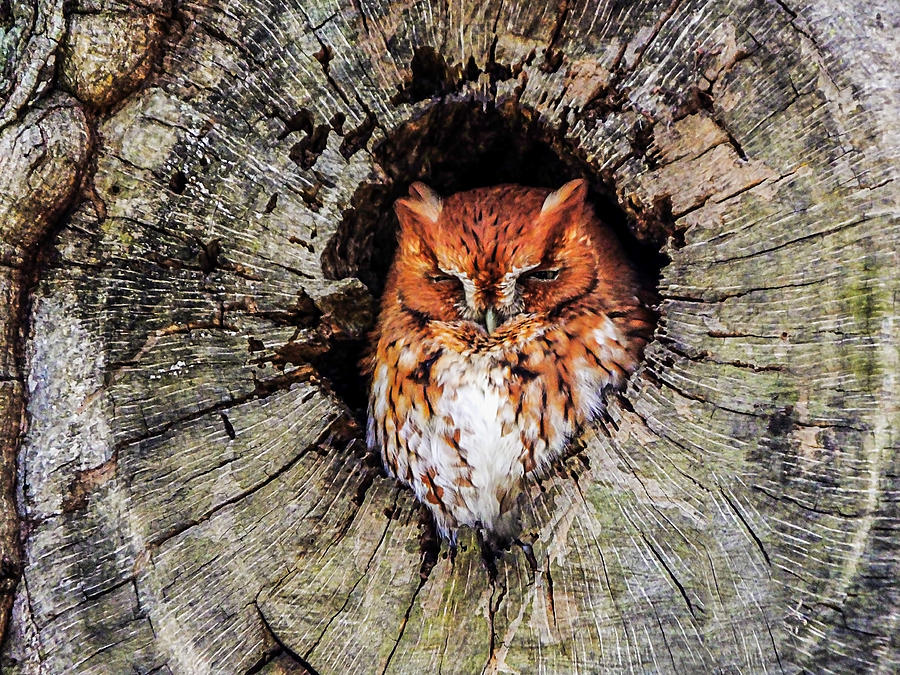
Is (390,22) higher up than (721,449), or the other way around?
(390,22)

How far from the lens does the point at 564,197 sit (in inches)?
69.5

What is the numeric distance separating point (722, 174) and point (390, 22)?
2.54ft

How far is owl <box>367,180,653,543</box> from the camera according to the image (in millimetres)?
1785

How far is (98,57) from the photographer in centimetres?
140

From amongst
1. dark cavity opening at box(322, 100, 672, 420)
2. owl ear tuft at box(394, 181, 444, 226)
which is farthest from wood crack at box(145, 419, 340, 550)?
owl ear tuft at box(394, 181, 444, 226)

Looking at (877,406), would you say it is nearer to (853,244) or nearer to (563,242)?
(853,244)

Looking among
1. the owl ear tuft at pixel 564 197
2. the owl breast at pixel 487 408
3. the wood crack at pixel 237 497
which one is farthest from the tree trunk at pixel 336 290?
the owl breast at pixel 487 408

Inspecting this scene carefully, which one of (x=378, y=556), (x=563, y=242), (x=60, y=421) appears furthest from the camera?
(x=563, y=242)

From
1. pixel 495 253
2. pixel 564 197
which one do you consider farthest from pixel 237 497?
pixel 564 197

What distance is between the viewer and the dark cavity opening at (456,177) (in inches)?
62.1

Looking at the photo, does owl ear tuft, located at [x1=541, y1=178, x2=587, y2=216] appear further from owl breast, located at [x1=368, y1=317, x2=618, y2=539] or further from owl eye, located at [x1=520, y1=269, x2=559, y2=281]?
owl breast, located at [x1=368, y1=317, x2=618, y2=539]

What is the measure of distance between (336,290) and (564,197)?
0.64 meters

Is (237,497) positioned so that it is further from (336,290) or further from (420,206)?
(420,206)

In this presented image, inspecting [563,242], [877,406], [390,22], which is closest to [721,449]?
[877,406]
